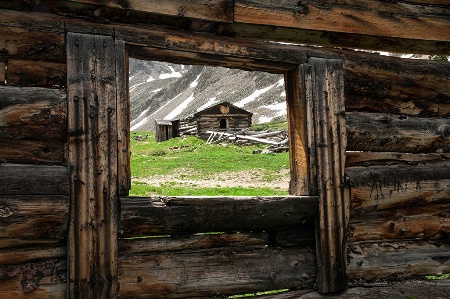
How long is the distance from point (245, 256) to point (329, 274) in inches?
31.2

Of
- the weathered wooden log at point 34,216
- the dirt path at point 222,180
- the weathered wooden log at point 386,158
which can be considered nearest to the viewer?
the weathered wooden log at point 34,216

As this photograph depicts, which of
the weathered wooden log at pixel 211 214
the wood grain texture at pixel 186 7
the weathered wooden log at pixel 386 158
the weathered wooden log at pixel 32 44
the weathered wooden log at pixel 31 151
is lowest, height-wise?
the weathered wooden log at pixel 211 214

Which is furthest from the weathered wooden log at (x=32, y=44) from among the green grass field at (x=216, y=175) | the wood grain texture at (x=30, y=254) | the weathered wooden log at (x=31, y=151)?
the green grass field at (x=216, y=175)

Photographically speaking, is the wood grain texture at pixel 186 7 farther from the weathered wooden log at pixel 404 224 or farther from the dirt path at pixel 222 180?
the dirt path at pixel 222 180

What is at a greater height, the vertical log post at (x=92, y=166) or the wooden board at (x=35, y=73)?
the wooden board at (x=35, y=73)

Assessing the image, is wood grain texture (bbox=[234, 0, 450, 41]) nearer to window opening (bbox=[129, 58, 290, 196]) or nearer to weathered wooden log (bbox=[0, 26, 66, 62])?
weathered wooden log (bbox=[0, 26, 66, 62])

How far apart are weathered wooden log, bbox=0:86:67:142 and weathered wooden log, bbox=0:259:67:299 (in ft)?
3.10

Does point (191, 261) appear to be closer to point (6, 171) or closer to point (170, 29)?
point (6, 171)

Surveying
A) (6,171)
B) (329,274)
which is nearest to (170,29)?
(6,171)

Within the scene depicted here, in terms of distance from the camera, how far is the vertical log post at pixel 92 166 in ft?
10.8

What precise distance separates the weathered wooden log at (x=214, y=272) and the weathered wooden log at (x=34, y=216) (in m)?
0.56

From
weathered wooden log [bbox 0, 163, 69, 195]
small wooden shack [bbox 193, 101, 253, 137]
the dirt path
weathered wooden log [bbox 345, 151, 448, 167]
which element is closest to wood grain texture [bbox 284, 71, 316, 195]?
weathered wooden log [bbox 345, 151, 448, 167]

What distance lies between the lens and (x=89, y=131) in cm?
336

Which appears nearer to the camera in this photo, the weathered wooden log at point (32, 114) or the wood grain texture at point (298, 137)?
the weathered wooden log at point (32, 114)
